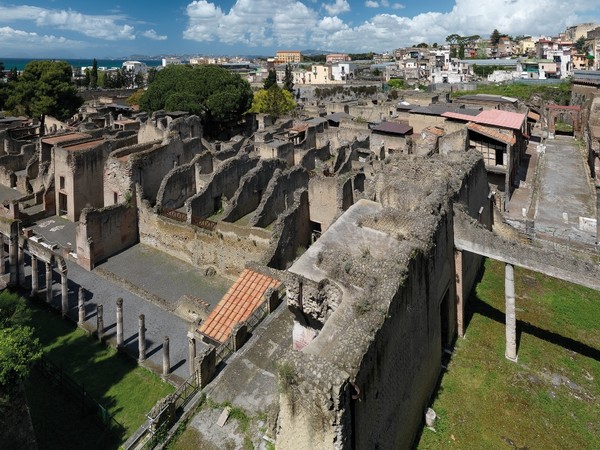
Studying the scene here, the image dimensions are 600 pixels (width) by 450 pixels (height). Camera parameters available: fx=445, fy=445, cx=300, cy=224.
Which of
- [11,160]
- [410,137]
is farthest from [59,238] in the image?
[410,137]

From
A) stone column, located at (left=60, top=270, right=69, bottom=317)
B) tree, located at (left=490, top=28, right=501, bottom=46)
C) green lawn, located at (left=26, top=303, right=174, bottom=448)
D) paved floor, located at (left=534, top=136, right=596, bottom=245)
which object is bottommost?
green lawn, located at (left=26, top=303, right=174, bottom=448)

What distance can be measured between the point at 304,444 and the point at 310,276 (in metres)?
4.74

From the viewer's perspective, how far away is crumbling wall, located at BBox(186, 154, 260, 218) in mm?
26656

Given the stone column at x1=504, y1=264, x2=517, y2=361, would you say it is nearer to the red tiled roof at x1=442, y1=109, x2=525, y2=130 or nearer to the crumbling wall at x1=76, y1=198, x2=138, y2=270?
the red tiled roof at x1=442, y1=109, x2=525, y2=130

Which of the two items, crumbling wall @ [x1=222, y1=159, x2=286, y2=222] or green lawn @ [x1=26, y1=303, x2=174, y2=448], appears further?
crumbling wall @ [x1=222, y1=159, x2=286, y2=222]

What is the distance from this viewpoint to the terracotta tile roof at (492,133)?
29.1 m

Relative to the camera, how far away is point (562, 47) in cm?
12538

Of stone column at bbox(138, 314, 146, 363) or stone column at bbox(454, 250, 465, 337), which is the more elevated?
stone column at bbox(454, 250, 465, 337)

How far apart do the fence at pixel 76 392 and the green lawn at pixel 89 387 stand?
0.20m

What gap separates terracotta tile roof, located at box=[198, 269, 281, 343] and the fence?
381 cm

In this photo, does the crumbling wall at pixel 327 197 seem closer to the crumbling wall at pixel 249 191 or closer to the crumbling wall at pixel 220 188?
the crumbling wall at pixel 249 191

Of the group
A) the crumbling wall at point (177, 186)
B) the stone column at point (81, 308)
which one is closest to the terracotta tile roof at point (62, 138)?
the crumbling wall at point (177, 186)

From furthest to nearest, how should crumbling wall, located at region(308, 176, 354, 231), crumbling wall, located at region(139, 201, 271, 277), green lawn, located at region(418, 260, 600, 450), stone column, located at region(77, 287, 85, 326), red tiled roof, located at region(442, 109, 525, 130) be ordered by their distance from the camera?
1. red tiled roof, located at region(442, 109, 525, 130)
2. crumbling wall, located at region(308, 176, 354, 231)
3. crumbling wall, located at region(139, 201, 271, 277)
4. stone column, located at region(77, 287, 85, 326)
5. green lawn, located at region(418, 260, 600, 450)

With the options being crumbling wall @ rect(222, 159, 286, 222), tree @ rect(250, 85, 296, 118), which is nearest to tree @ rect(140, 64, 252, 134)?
tree @ rect(250, 85, 296, 118)
